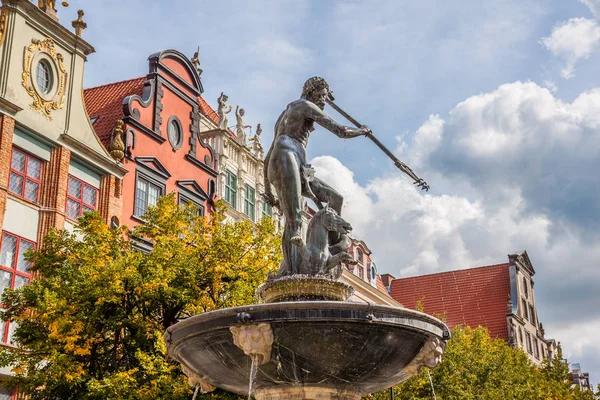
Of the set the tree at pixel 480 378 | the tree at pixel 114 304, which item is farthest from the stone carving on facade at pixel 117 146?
the tree at pixel 480 378

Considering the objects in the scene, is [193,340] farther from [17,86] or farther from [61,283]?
[17,86]

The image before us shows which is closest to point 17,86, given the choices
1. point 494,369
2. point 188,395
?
point 188,395

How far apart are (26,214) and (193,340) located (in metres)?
14.5

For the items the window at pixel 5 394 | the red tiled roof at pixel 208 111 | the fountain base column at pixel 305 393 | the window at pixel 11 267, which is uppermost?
the red tiled roof at pixel 208 111

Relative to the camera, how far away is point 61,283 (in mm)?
17031

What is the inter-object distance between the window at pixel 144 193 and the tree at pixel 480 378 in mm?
9847

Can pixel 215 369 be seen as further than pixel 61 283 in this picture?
No

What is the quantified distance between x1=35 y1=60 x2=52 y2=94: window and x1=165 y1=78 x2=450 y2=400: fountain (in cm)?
1538

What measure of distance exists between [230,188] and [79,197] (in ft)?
29.3

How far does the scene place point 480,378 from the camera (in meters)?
29.0

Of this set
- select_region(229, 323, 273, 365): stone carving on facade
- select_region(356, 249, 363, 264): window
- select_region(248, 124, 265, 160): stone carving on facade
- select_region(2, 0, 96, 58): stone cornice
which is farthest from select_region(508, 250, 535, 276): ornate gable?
select_region(229, 323, 273, 365): stone carving on facade

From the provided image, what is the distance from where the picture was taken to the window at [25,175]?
71.5ft

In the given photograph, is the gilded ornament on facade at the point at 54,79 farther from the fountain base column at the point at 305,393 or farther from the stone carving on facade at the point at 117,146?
the fountain base column at the point at 305,393

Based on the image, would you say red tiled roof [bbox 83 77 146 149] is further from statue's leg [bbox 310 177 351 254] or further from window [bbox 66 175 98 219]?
statue's leg [bbox 310 177 351 254]
